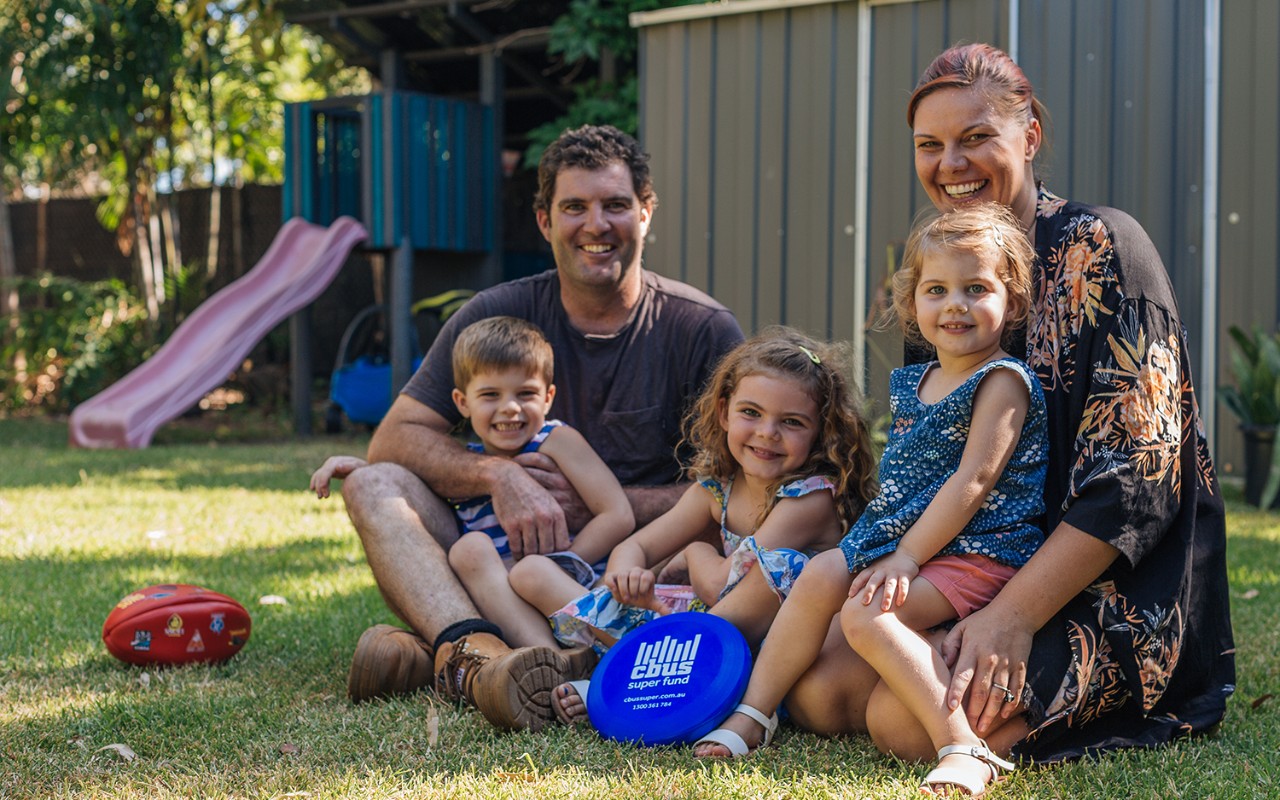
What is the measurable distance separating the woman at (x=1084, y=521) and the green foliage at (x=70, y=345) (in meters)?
10.7

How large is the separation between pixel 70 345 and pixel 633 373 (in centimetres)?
990

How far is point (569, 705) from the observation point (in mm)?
2852

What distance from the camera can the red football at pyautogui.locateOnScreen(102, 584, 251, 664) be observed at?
11.0 ft

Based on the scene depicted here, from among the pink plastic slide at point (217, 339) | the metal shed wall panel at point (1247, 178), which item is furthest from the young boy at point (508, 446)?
the pink plastic slide at point (217, 339)

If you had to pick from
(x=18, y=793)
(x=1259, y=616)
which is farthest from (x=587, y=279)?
(x=1259, y=616)

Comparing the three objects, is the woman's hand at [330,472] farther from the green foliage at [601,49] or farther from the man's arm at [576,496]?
the green foliage at [601,49]

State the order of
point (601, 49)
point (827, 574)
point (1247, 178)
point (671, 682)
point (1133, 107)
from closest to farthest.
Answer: point (827, 574) < point (671, 682) < point (1247, 178) < point (1133, 107) < point (601, 49)

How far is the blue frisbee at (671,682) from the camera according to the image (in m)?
2.68

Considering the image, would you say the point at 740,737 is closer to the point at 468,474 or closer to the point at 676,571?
the point at 676,571

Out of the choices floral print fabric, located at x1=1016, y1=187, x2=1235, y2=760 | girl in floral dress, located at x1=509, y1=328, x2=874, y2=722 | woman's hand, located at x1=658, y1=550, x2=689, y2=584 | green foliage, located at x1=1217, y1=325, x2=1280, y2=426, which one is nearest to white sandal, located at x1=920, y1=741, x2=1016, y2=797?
floral print fabric, located at x1=1016, y1=187, x2=1235, y2=760

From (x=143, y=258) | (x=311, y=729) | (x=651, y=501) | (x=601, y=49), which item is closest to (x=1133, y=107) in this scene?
(x=601, y=49)

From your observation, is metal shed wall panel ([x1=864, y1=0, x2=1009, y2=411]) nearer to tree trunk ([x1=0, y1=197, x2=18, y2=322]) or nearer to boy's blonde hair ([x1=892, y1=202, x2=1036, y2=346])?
boy's blonde hair ([x1=892, y1=202, x2=1036, y2=346])

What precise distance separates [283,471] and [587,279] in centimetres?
479

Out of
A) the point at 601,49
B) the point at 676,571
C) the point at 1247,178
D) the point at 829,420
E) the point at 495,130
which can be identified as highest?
the point at 601,49
